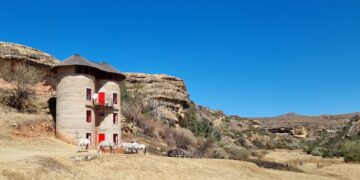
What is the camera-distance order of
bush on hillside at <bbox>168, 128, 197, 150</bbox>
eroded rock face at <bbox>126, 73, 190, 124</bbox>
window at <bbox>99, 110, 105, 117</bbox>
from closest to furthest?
window at <bbox>99, 110, 105, 117</bbox> → bush on hillside at <bbox>168, 128, 197, 150</bbox> → eroded rock face at <bbox>126, 73, 190, 124</bbox>

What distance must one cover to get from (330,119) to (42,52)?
111 meters

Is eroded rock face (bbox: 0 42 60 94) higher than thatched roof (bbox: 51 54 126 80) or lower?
higher

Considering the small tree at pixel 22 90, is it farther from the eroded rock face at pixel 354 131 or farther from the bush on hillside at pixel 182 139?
the eroded rock face at pixel 354 131

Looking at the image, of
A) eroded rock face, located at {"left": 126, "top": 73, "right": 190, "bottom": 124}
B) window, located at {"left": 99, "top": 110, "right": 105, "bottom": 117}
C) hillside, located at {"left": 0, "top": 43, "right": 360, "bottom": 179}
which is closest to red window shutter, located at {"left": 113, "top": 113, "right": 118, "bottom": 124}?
window, located at {"left": 99, "top": 110, "right": 105, "bottom": 117}

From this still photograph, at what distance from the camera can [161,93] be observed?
7288 cm

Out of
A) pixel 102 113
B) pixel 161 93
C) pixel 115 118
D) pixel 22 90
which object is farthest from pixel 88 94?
pixel 161 93

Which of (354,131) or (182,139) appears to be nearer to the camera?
(182,139)

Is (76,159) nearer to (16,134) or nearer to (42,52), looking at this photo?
(16,134)

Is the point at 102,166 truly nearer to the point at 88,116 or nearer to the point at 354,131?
the point at 88,116

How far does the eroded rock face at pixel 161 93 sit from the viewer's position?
6606 cm

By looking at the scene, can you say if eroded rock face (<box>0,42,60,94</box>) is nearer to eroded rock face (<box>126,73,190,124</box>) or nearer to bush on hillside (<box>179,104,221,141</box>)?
eroded rock face (<box>126,73,190,124</box>)

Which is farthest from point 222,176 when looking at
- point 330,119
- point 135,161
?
point 330,119

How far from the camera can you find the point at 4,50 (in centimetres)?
4869

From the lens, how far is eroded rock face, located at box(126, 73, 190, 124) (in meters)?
66.1
